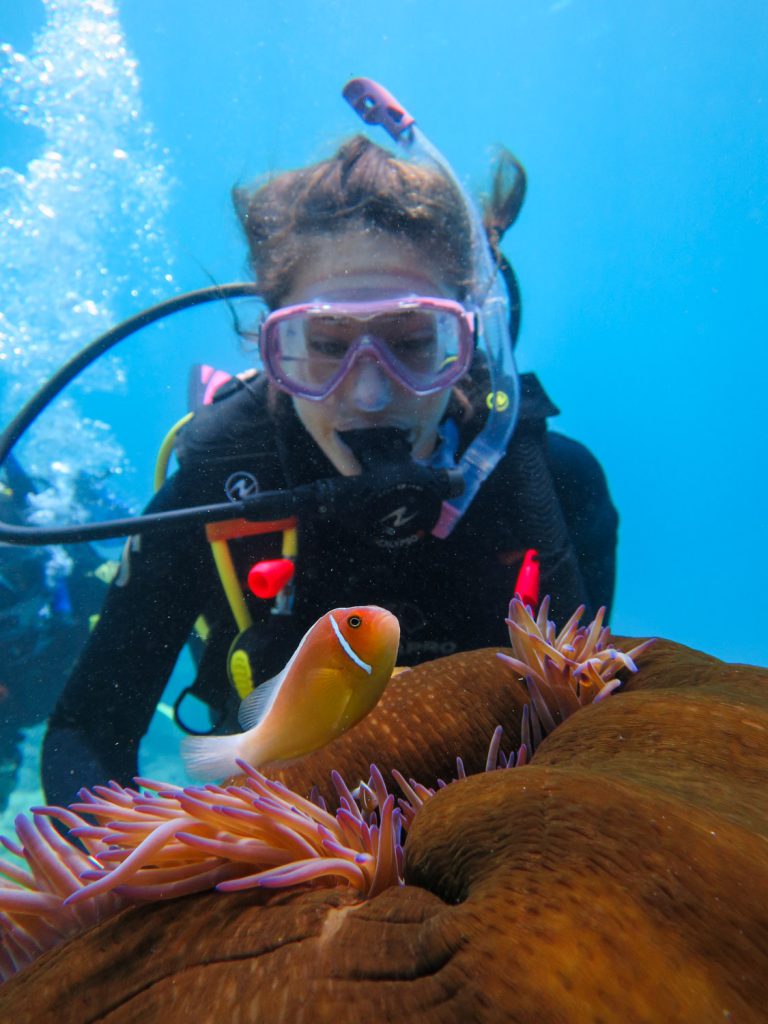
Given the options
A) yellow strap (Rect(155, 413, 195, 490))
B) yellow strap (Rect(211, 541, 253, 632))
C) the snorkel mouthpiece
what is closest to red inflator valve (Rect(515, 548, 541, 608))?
the snorkel mouthpiece

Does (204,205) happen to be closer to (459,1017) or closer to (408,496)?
(408,496)

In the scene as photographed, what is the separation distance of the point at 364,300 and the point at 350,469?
0.72 metres

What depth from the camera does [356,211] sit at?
2.75 meters

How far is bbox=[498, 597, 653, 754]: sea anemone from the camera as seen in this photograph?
1.35 metres

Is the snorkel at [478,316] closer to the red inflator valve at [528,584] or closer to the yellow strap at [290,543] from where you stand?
the red inflator valve at [528,584]

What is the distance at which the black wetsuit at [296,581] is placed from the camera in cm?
267

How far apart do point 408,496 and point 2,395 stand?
70.0 feet

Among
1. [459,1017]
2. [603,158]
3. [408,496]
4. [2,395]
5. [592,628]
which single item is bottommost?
[459,1017]

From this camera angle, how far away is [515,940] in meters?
0.59

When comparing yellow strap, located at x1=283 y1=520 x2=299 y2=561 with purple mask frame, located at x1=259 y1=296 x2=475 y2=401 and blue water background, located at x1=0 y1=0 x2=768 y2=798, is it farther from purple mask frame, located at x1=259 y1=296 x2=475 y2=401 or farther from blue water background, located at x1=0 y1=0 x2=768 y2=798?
blue water background, located at x1=0 y1=0 x2=768 y2=798

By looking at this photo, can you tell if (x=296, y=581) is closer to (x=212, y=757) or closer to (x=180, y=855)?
(x=212, y=757)

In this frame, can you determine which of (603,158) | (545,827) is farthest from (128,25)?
(545,827)

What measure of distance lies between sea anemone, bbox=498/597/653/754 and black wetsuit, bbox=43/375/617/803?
1.18 metres

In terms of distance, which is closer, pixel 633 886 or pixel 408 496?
pixel 633 886
